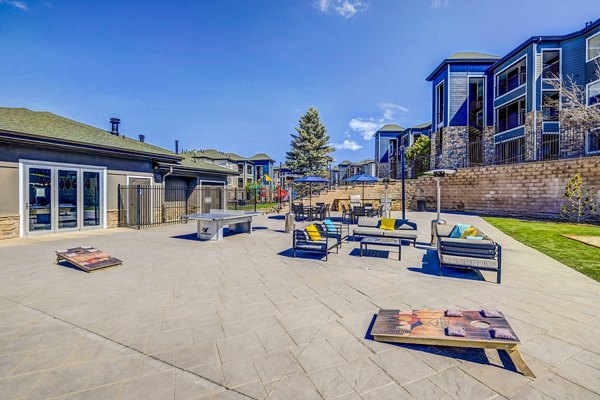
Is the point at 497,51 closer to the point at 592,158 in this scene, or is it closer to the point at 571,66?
the point at 571,66

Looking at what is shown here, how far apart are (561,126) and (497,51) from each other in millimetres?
11972

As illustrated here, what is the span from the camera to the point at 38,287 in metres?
4.79

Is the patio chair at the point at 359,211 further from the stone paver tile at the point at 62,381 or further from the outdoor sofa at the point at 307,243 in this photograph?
the stone paver tile at the point at 62,381

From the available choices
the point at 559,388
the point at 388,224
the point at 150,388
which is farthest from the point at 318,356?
the point at 388,224

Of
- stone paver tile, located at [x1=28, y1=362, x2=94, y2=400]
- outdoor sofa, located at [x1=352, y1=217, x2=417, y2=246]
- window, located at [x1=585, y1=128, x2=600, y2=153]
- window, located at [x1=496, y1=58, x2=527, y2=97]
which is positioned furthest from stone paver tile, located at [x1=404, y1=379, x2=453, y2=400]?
window, located at [x1=496, y1=58, x2=527, y2=97]

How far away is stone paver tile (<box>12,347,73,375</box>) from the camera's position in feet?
8.32

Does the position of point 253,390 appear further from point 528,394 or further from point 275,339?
point 528,394

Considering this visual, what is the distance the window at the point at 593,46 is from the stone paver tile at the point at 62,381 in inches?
1068

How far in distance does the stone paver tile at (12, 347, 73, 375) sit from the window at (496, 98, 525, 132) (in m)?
26.8

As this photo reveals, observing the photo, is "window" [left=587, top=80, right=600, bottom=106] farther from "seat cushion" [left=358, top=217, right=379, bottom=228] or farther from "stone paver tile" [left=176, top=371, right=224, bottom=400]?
"stone paver tile" [left=176, top=371, right=224, bottom=400]

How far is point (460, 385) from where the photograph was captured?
229 cm

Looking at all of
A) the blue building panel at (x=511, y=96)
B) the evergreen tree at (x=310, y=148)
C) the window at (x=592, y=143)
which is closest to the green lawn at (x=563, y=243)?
the window at (x=592, y=143)

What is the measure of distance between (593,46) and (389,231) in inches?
845

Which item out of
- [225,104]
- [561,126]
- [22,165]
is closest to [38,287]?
[22,165]
